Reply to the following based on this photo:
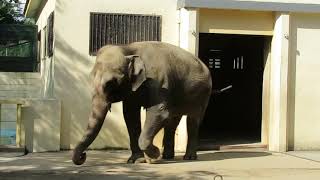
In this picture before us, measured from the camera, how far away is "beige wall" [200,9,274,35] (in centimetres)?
1320

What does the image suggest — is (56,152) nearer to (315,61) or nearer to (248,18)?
(248,18)

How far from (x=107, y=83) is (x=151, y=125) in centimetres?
110

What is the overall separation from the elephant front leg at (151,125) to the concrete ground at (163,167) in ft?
1.15

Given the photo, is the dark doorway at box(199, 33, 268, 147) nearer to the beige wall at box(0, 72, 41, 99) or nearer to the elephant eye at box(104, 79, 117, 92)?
the beige wall at box(0, 72, 41, 99)

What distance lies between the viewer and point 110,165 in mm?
10562

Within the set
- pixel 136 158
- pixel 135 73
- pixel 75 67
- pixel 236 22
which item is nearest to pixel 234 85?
pixel 236 22

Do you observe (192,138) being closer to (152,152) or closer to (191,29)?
(152,152)

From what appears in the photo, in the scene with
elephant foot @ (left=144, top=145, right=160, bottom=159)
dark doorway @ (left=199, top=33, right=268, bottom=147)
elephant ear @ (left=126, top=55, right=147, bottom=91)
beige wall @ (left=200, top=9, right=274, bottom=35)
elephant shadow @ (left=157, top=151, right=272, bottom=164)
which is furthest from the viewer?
dark doorway @ (left=199, top=33, right=268, bottom=147)

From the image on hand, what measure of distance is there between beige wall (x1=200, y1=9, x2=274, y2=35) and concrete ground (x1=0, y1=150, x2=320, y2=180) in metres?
2.69

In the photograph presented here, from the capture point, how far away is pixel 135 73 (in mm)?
10086

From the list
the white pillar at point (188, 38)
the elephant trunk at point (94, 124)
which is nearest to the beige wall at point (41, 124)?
the white pillar at point (188, 38)

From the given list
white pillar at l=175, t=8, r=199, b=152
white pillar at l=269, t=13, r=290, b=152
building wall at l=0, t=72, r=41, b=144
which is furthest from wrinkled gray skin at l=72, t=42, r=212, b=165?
building wall at l=0, t=72, r=41, b=144

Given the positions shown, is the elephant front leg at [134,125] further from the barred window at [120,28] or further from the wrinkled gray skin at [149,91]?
the barred window at [120,28]

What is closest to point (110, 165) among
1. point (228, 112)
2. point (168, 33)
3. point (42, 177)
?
point (42, 177)
